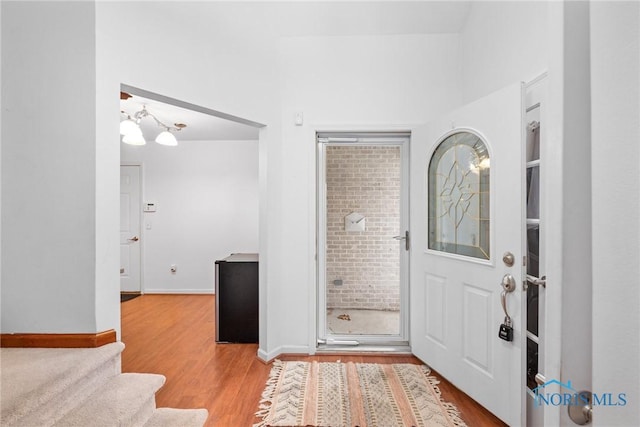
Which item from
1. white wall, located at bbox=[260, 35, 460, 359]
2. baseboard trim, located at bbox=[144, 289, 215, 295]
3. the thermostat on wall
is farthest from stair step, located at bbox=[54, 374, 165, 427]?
the thermostat on wall

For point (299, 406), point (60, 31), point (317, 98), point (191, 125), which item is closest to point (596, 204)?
point (299, 406)

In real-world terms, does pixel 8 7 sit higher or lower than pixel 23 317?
higher

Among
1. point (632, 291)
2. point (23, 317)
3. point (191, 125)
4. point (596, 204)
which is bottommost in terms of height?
point (23, 317)

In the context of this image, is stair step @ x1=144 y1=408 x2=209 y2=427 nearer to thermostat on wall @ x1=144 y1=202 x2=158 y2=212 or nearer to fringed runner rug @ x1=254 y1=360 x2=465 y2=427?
fringed runner rug @ x1=254 y1=360 x2=465 y2=427

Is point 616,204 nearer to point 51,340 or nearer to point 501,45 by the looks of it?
point 501,45

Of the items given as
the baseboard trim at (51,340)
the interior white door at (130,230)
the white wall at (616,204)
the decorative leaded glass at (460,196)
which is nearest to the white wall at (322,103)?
the decorative leaded glass at (460,196)

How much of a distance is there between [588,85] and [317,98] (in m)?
2.19

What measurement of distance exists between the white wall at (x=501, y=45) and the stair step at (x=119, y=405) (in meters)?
2.59

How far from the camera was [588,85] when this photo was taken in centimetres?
55

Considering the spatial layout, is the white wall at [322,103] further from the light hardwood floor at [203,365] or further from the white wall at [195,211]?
the white wall at [195,211]

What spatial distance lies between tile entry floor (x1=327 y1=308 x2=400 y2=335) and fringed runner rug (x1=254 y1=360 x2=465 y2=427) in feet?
1.27

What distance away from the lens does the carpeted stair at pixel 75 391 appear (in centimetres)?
108

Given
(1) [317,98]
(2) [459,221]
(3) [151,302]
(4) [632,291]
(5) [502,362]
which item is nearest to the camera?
(4) [632,291]

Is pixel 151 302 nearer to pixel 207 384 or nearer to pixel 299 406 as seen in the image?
pixel 207 384
